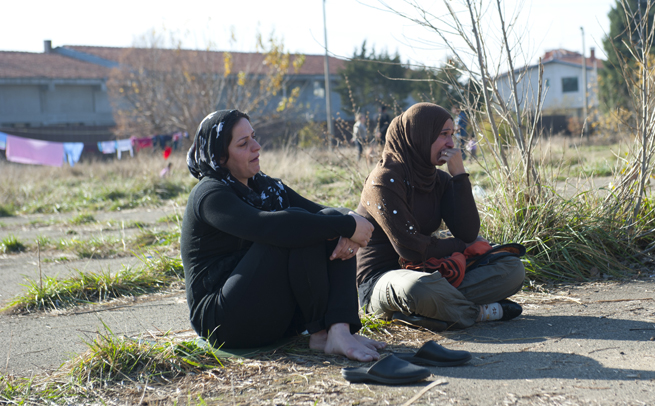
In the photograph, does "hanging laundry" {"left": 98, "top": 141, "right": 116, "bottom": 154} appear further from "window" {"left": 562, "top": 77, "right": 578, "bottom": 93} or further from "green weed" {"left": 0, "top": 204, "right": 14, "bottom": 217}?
"window" {"left": 562, "top": 77, "right": 578, "bottom": 93}

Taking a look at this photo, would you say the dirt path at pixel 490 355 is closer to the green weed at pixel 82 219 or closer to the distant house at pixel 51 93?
the green weed at pixel 82 219

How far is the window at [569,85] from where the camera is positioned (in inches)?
1962

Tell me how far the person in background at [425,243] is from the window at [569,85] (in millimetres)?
51600

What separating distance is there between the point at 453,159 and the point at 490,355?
1224 mm

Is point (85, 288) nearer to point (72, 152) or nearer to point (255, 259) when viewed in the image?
point (255, 259)

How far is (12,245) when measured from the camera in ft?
21.0

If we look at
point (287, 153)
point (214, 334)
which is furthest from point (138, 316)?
point (287, 153)

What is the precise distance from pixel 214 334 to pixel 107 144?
21.2 meters

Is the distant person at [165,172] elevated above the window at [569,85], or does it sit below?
below

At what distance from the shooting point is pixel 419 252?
10.2 feet

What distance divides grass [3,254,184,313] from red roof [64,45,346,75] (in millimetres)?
11676

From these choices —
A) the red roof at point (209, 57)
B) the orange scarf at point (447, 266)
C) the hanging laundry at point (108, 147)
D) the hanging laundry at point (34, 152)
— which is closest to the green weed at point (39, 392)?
the orange scarf at point (447, 266)

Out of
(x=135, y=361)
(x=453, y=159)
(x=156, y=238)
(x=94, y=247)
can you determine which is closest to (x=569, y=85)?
(x=156, y=238)

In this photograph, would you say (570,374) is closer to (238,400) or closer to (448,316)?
(448,316)
